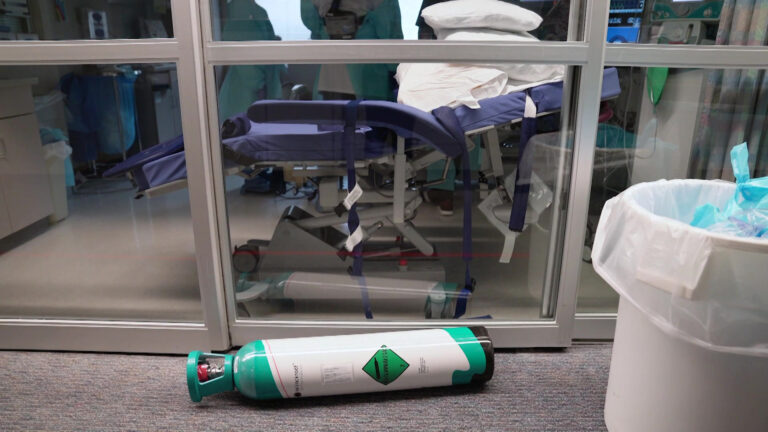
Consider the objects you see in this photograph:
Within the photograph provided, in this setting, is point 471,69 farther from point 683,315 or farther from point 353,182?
point 683,315

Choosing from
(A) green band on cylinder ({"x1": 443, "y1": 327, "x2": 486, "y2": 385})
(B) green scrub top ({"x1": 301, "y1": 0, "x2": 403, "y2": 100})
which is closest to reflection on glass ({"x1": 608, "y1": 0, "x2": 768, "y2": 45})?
(B) green scrub top ({"x1": 301, "y1": 0, "x2": 403, "y2": 100})

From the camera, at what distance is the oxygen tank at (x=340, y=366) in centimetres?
126

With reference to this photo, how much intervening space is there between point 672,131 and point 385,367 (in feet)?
3.97

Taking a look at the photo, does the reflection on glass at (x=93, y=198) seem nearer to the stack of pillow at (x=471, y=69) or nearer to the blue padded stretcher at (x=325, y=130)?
the blue padded stretcher at (x=325, y=130)

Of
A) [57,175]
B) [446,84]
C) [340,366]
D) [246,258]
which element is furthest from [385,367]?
[57,175]

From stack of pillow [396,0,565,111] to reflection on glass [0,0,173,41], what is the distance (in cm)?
72

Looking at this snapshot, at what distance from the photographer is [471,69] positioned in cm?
140

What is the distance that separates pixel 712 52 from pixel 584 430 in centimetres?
105

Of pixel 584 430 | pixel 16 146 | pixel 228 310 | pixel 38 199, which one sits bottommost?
pixel 584 430

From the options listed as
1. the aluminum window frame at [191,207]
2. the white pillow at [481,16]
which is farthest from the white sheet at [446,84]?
the aluminum window frame at [191,207]

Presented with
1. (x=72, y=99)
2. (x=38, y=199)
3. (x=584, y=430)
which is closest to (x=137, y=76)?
(x=72, y=99)

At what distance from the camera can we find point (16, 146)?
5.91 feet

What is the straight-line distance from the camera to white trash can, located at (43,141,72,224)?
183 centimetres

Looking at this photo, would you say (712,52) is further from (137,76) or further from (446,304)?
(137,76)
